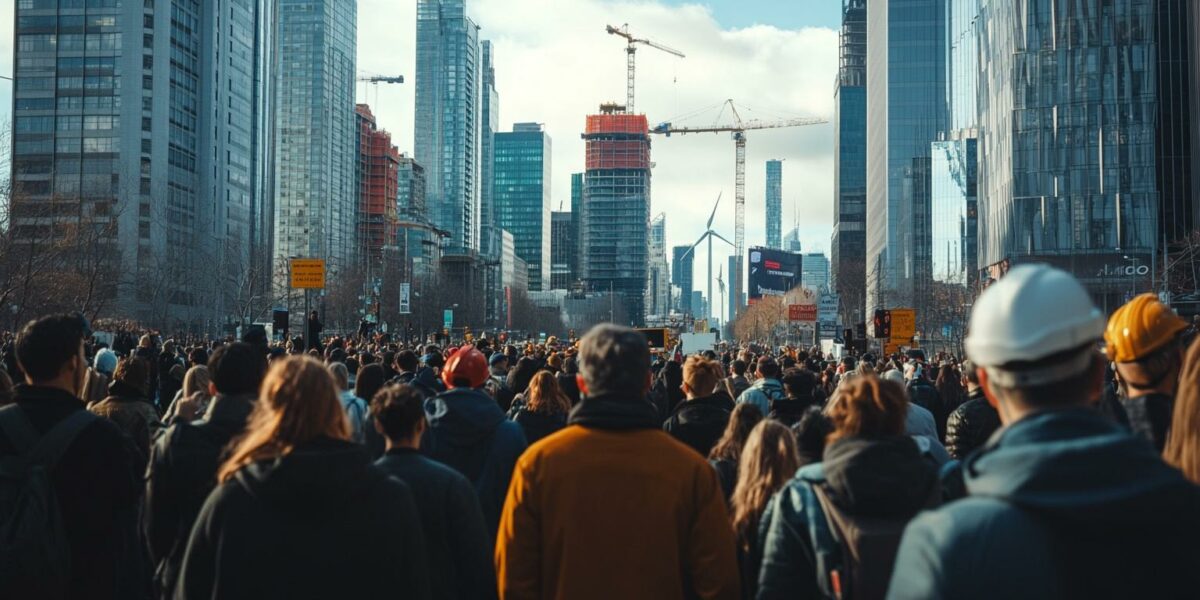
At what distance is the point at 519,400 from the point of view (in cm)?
1088

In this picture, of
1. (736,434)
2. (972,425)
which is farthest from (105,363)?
(972,425)

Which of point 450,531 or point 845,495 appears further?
point 450,531

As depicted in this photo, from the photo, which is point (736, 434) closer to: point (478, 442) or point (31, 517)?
point (478, 442)

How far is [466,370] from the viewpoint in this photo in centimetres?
753

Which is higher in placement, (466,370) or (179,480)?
(466,370)

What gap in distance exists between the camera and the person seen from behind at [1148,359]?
4.65m

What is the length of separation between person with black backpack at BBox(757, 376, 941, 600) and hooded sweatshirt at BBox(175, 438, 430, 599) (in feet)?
4.95

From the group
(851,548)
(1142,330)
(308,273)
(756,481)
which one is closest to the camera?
(851,548)

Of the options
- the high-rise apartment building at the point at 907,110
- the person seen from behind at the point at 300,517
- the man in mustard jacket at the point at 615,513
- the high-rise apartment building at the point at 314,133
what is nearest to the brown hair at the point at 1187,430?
the man in mustard jacket at the point at 615,513

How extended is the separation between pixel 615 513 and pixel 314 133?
18230 cm

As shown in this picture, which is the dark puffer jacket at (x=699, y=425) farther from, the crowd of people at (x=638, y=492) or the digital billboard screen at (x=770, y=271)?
the digital billboard screen at (x=770, y=271)

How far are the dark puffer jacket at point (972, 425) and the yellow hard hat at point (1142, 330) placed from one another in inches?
139

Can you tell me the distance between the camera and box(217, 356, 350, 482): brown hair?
389cm

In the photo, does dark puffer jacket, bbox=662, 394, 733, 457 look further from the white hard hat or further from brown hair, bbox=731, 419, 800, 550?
the white hard hat
